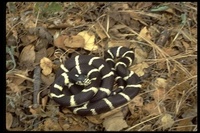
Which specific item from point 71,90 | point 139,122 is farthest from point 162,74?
point 71,90

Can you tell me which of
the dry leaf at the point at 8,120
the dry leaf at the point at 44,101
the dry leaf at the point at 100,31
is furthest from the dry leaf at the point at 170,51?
the dry leaf at the point at 8,120

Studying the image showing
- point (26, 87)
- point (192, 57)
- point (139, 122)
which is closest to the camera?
point (139, 122)

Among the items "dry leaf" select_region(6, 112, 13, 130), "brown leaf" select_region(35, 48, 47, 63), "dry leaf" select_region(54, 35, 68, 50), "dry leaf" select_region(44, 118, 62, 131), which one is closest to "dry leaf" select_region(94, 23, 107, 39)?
"dry leaf" select_region(54, 35, 68, 50)

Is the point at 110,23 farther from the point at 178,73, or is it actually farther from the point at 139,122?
the point at 139,122

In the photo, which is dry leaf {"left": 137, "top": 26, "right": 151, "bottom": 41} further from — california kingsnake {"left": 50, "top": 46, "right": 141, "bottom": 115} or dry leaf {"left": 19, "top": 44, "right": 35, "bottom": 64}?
dry leaf {"left": 19, "top": 44, "right": 35, "bottom": 64}

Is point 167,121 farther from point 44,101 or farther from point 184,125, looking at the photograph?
point 44,101

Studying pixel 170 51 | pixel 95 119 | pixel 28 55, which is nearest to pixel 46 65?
pixel 28 55
